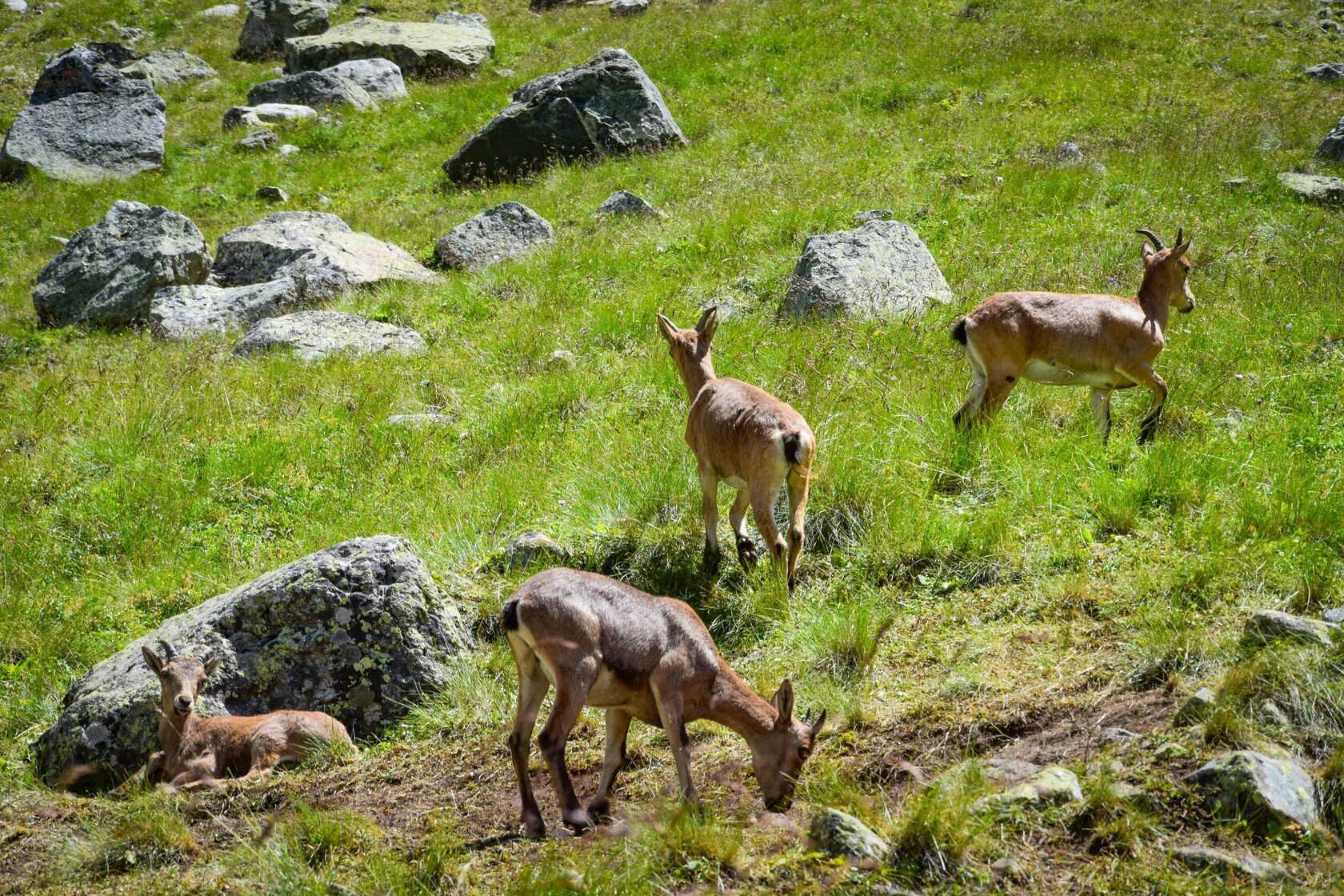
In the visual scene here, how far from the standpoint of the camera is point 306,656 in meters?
7.07

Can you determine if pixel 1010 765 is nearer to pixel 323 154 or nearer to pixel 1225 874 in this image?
pixel 1225 874

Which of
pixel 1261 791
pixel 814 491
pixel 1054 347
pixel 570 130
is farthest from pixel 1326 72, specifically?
pixel 1261 791

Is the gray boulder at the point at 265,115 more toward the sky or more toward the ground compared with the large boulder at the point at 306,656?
more toward the ground

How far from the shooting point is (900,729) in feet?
18.5

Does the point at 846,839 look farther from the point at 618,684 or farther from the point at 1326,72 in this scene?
the point at 1326,72

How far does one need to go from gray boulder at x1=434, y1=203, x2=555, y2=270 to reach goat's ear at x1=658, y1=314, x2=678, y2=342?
8.31m

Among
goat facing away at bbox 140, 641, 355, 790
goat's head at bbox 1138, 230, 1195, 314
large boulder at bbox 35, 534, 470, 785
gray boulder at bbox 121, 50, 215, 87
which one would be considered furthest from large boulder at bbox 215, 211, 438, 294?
gray boulder at bbox 121, 50, 215, 87

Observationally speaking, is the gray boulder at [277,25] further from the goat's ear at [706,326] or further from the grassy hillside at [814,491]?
the goat's ear at [706,326]

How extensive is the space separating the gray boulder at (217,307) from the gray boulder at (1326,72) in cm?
2016

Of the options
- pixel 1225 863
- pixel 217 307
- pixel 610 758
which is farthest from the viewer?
pixel 217 307

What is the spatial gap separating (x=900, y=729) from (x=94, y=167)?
2361 centimetres

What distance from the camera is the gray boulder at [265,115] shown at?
24656 millimetres

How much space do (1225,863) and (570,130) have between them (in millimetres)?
18465

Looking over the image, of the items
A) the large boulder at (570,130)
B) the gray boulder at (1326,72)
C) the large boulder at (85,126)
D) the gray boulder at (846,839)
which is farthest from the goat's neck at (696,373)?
the gray boulder at (1326,72)
